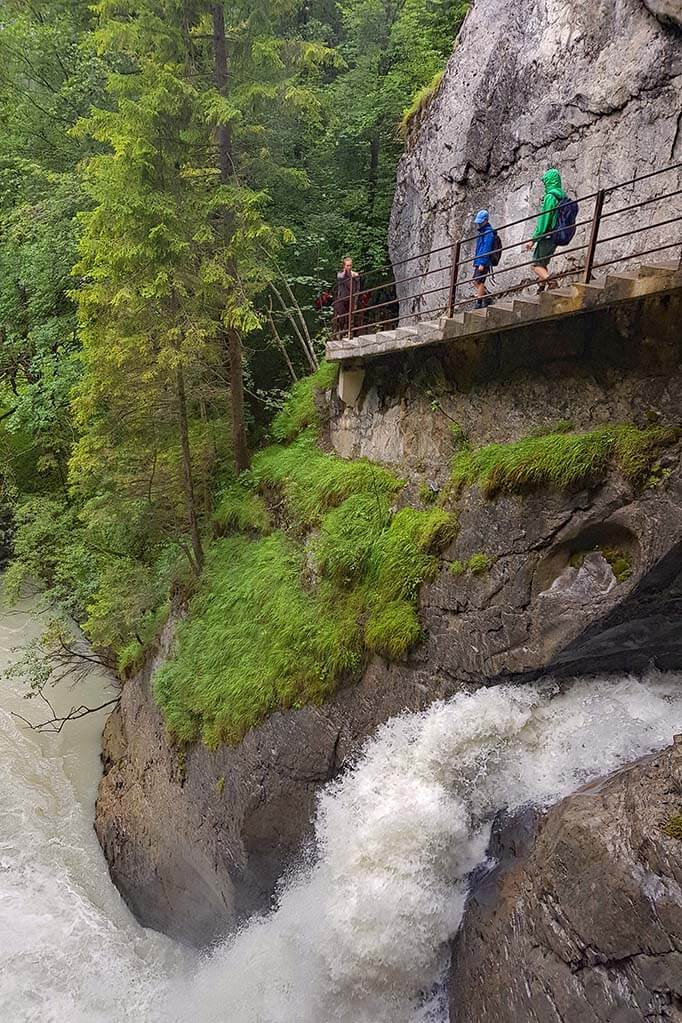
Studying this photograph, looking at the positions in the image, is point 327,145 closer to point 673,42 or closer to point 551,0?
point 551,0

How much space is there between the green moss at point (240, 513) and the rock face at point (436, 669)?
3.51 metres

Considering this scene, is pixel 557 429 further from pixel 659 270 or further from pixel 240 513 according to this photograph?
pixel 240 513

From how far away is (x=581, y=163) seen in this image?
8.80 metres

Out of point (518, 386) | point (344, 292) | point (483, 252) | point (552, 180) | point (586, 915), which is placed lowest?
point (586, 915)

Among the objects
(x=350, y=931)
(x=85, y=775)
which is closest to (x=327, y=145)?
(x=85, y=775)

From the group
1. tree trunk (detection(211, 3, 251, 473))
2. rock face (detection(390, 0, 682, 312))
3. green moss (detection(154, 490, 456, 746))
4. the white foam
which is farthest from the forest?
the white foam

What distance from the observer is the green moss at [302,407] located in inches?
450

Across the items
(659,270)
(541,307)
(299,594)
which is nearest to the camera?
(659,270)

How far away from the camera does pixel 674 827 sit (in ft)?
15.4

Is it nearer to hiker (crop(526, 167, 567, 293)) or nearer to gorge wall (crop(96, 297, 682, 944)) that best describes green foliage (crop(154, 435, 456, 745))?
gorge wall (crop(96, 297, 682, 944))

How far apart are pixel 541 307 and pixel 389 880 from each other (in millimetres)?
5916

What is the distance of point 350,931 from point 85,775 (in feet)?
24.7

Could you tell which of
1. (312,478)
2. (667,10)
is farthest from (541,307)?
(312,478)

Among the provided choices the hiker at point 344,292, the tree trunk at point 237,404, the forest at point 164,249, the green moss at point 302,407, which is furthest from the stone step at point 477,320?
the tree trunk at point 237,404
